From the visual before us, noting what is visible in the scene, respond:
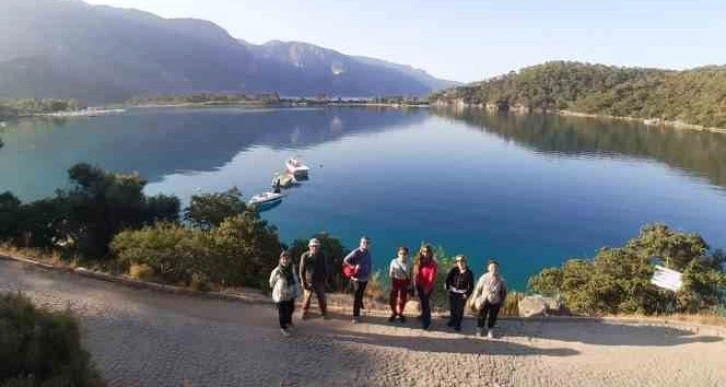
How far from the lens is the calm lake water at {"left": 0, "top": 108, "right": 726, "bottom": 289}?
48.5 metres

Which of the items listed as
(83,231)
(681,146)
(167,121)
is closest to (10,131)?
(167,121)

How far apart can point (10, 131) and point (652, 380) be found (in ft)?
437

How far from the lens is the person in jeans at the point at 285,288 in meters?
10.5

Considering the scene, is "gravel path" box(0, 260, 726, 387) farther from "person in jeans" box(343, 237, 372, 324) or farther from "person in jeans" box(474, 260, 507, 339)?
"person in jeans" box(343, 237, 372, 324)

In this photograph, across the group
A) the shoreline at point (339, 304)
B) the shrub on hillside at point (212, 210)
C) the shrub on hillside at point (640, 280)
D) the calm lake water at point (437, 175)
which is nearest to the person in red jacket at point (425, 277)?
the shoreline at point (339, 304)

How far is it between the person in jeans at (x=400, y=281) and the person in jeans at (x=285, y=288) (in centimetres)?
216

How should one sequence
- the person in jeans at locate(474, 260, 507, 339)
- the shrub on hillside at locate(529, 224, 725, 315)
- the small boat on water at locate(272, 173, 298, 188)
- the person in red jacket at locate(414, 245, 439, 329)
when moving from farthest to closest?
the small boat on water at locate(272, 173, 298, 188) < the shrub on hillside at locate(529, 224, 725, 315) < the person in red jacket at locate(414, 245, 439, 329) < the person in jeans at locate(474, 260, 507, 339)

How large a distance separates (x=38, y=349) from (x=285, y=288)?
4.58 m

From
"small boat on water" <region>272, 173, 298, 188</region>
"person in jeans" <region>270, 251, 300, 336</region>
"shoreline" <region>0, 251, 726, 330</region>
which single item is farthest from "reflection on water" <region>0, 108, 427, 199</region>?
"person in jeans" <region>270, 251, 300, 336</region>

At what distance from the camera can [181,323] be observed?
1100 cm

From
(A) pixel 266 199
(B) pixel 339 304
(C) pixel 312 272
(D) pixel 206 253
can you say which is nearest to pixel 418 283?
(C) pixel 312 272

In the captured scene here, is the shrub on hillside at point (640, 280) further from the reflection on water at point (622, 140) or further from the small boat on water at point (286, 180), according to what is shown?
the reflection on water at point (622, 140)

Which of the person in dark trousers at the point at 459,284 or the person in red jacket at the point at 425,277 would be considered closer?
the person in dark trousers at the point at 459,284

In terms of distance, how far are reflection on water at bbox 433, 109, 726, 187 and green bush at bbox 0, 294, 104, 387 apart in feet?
275
